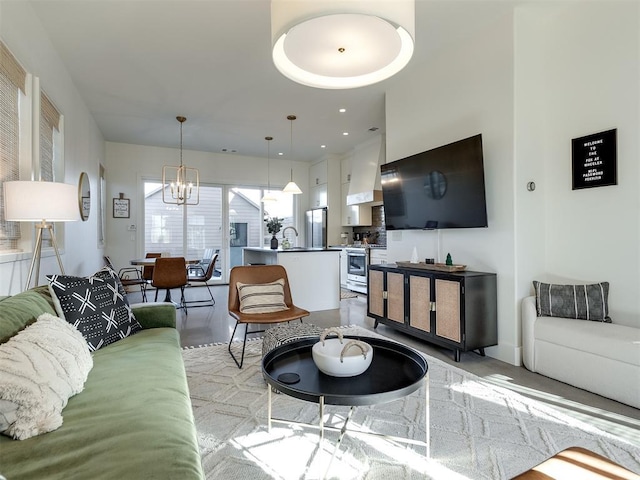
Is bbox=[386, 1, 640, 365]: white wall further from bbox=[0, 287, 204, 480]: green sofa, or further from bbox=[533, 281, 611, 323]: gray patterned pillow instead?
bbox=[0, 287, 204, 480]: green sofa

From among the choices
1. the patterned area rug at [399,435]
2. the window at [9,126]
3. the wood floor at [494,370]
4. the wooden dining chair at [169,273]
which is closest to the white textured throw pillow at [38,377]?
the patterned area rug at [399,435]

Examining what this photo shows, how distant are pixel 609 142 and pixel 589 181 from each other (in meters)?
0.31

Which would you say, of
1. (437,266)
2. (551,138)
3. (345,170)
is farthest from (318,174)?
(551,138)

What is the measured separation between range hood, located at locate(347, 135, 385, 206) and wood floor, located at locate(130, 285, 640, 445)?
225cm

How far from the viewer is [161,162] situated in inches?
290

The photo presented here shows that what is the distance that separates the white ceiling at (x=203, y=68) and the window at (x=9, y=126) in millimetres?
772

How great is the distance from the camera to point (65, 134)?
390 cm

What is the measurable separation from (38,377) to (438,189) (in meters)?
3.28

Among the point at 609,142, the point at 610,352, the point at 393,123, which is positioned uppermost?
the point at 393,123

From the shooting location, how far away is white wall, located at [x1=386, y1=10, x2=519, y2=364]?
119 inches

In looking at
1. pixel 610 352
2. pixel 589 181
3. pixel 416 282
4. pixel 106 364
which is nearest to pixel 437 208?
pixel 416 282

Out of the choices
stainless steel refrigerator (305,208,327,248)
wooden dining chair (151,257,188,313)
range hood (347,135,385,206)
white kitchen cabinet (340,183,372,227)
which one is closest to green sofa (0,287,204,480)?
wooden dining chair (151,257,188,313)

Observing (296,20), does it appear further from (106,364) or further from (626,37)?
(626,37)

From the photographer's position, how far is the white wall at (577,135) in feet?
8.55
